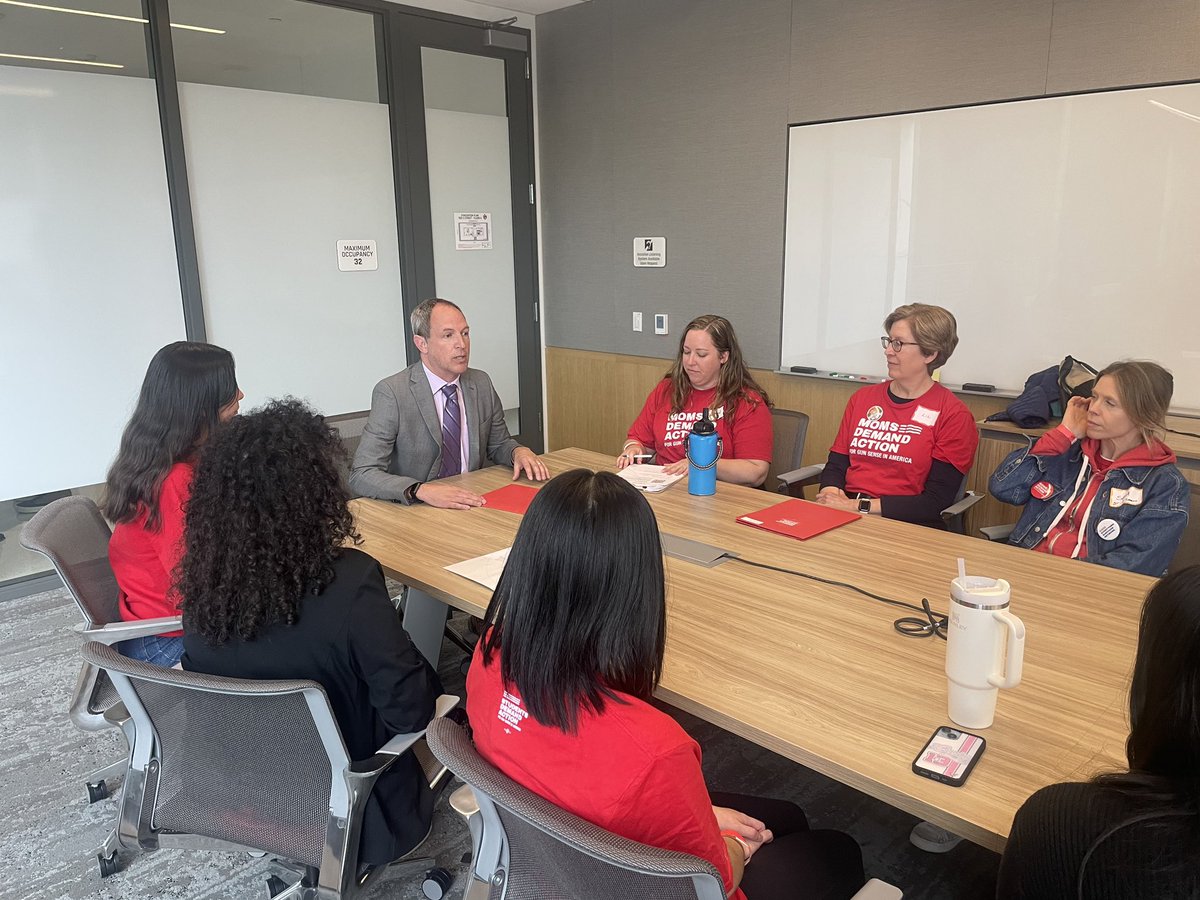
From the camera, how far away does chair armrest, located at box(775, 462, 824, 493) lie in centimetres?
313

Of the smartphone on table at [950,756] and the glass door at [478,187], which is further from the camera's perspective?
the glass door at [478,187]

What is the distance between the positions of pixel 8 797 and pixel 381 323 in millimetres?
2983

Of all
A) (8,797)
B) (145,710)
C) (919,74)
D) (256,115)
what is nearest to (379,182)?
(256,115)

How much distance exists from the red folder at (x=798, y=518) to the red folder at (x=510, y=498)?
0.68 meters

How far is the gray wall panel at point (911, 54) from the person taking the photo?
3445mm

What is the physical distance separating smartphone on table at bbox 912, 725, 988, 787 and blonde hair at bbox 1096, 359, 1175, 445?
1.38 meters

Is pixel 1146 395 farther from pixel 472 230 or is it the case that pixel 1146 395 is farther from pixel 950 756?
pixel 472 230

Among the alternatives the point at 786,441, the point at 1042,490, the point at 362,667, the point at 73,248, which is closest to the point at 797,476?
the point at 786,441

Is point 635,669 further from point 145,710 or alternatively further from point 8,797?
point 8,797

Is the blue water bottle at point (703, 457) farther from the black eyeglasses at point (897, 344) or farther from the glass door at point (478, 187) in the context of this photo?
the glass door at point (478, 187)

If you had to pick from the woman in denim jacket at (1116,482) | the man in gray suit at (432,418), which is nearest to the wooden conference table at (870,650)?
the woman in denim jacket at (1116,482)

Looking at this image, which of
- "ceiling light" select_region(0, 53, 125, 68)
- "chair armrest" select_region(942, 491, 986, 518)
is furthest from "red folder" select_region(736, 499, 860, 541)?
"ceiling light" select_region(0, 53, 125, 68)

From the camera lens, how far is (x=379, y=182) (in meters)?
4.70

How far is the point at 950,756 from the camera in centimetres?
127
